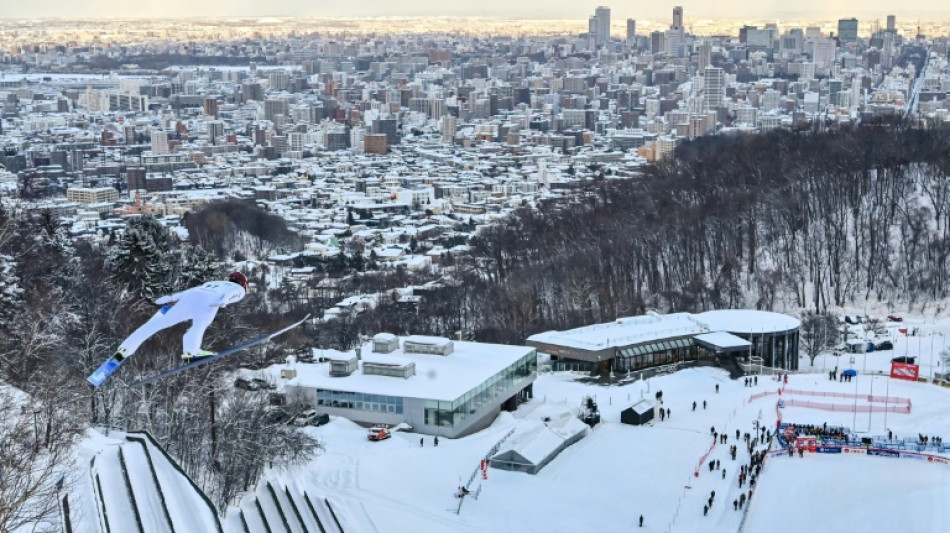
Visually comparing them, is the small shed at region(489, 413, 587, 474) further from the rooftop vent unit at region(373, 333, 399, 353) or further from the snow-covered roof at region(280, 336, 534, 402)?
the rooftop vent unit at region(373, 333, 399, 353)

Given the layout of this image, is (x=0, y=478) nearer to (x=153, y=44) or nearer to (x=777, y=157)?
(x=777, y=157)

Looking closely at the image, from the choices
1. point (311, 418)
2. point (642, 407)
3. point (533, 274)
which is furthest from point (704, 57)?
point (311, 418)

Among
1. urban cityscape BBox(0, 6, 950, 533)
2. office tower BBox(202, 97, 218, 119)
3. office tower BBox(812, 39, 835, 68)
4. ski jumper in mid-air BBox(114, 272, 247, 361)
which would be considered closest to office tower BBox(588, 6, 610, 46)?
office tower BBox(812, 39, 835, 68)

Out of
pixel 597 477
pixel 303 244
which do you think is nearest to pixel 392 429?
pixel 597 477

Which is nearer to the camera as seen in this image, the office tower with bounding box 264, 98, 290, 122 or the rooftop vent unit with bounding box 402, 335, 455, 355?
the rooftop vent unit with bounding box 402, 335, 455, 355

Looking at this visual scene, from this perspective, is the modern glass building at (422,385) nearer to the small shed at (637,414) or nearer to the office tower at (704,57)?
the small shed at (637,414)

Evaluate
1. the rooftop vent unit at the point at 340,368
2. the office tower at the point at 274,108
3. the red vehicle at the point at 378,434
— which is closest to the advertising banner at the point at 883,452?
the red vehicle at the point at 378,434
